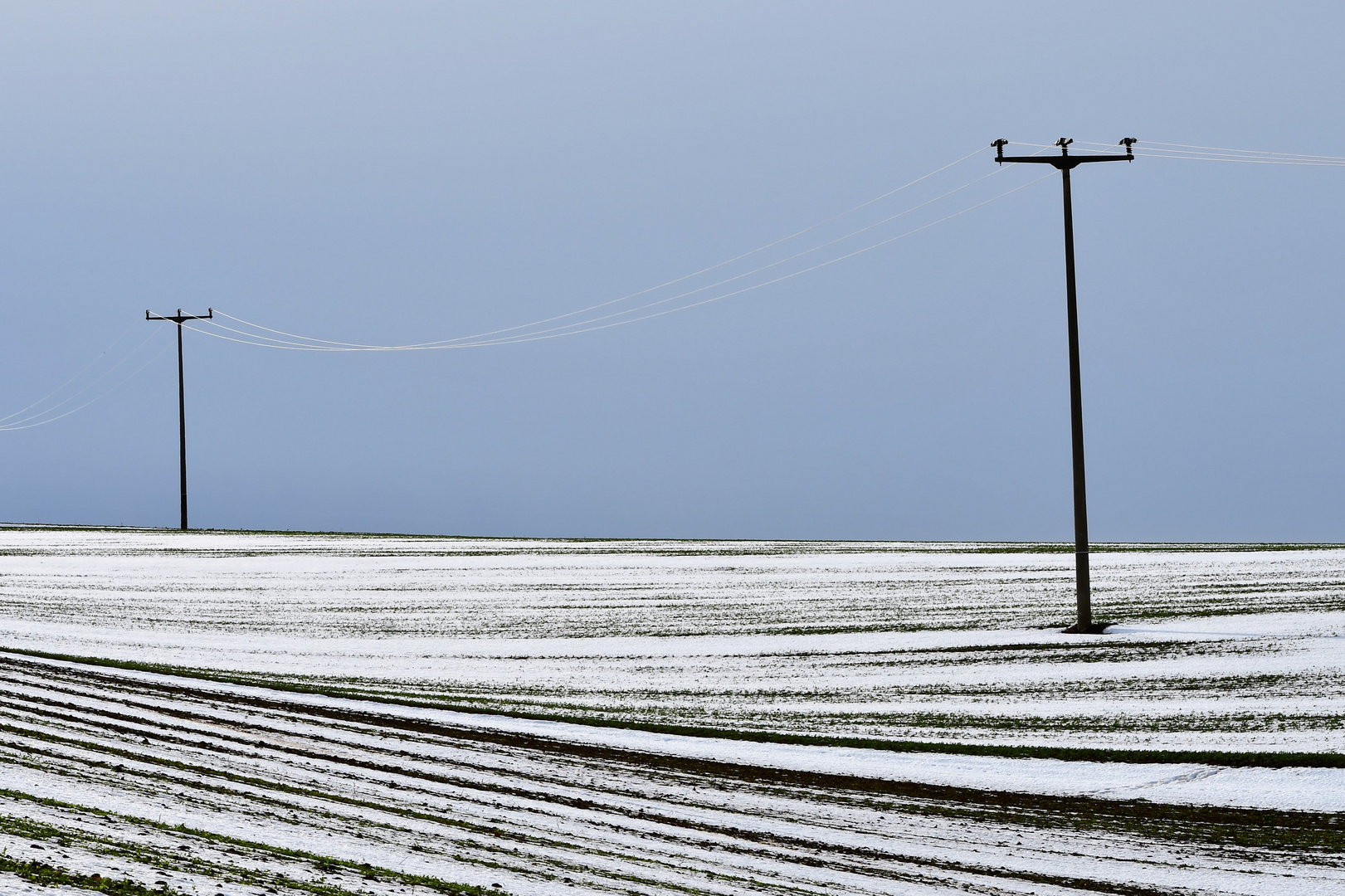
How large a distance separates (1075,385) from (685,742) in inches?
525

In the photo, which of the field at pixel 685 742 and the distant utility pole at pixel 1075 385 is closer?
the field at pixel 685 742

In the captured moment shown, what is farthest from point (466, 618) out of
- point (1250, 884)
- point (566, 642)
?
point (1250, 884)

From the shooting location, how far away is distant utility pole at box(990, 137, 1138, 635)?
947 inches

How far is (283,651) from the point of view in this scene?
2447cm

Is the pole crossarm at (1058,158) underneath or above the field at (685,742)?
above

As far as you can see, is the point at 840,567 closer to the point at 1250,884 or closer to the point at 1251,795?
the point at 1251,795

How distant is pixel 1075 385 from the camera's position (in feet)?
79.0

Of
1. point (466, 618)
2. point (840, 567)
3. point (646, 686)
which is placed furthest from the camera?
point (840, 567)

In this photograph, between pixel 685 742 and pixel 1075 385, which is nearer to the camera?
pixel 685 742

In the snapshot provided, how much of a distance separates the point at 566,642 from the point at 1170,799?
15443 millimetres

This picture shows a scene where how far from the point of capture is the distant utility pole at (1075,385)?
24062 millimetres

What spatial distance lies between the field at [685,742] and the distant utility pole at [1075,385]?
2.91 ft

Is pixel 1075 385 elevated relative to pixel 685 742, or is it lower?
elevated

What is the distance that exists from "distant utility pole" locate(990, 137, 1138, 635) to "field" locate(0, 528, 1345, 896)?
0.89 meters
